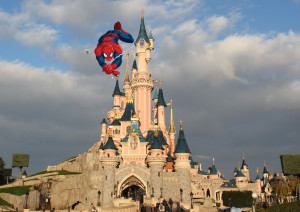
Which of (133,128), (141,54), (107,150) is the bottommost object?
(107,150)

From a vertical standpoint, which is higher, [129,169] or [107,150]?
[107,150]

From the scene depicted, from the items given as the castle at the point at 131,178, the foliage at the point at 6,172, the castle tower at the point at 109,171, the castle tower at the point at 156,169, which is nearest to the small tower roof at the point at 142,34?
the castle at the point at 131,178

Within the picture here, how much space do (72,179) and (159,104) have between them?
22167 mm

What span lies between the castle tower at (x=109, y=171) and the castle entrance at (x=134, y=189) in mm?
2280

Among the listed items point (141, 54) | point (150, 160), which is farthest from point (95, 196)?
point (141, 54)

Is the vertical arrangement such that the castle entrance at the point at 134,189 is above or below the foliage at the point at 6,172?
below

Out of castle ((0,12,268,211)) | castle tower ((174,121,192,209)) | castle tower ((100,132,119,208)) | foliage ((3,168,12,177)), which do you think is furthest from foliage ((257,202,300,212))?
foliage ((3,168,12,177))

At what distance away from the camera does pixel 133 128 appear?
51.9 meters

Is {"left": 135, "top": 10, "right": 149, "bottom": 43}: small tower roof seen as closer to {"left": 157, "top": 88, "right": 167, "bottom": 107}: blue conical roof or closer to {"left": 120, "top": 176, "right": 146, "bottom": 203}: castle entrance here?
{"left": 157, "top": 88, "right": 167, "bottom": 107}: blue conical roof

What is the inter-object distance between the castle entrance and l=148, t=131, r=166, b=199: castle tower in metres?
2.49

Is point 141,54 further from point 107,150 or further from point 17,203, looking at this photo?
point 17,203

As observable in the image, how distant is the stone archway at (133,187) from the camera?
47125 millimetres

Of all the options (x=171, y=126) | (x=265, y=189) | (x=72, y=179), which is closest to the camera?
(x=72, y=179)

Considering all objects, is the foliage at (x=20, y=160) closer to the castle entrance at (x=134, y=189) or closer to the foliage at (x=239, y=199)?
the castle entrance at (x=134, y=189)
